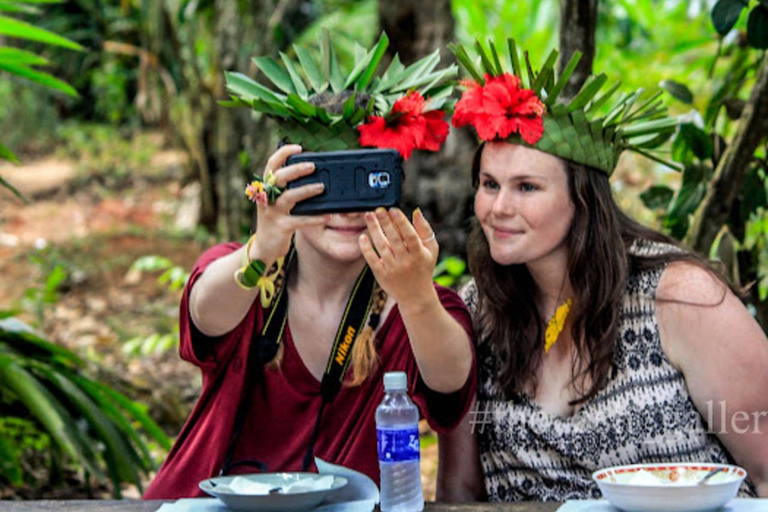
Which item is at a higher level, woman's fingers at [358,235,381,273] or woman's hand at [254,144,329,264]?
woman's hand at [254,144,329,264]

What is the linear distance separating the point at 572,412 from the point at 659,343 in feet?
0.85

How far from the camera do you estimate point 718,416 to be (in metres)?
2.27

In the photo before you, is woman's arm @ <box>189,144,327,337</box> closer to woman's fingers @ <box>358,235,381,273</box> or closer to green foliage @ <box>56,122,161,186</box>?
woman's fingers @ <box>358,235,381,273</box>

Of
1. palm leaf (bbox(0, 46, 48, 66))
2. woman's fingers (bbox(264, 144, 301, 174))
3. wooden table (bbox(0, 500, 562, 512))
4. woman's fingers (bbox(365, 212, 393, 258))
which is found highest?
palm leaf (bbox(0, 46, 48, 66))

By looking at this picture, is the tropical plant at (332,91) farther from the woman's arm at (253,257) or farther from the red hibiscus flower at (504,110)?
the woman's arm at (253,257)

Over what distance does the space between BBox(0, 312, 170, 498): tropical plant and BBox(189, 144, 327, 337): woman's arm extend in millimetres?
1052

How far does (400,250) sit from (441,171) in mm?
2904

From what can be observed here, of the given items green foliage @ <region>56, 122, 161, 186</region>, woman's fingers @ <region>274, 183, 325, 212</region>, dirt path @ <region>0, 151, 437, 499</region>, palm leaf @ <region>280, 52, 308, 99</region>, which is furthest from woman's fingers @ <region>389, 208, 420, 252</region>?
green foliage @ <region>56, 122, 161, 186</region>

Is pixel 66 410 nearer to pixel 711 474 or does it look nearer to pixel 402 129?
pixel 402 129

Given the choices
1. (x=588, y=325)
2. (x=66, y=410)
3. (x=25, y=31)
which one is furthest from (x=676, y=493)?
(x=25, y=31)

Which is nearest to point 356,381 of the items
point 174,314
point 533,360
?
point 533,360

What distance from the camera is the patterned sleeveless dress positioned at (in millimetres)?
2297

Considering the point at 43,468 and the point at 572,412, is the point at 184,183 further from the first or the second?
the point at 572,412

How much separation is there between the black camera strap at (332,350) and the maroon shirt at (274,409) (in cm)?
2
